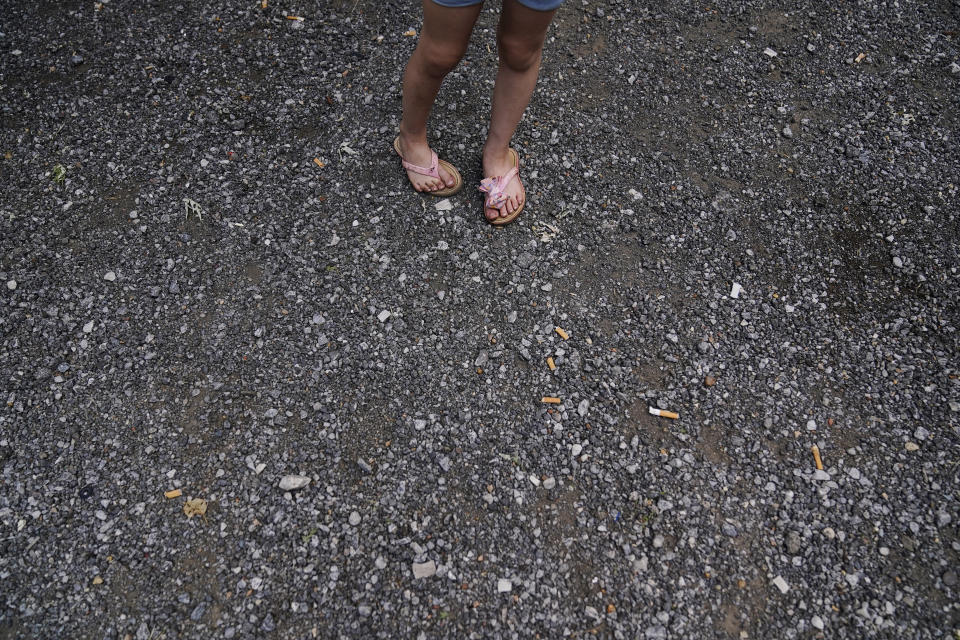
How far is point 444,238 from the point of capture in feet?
9.68

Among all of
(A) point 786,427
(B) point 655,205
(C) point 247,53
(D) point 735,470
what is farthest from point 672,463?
(C) point 247,53

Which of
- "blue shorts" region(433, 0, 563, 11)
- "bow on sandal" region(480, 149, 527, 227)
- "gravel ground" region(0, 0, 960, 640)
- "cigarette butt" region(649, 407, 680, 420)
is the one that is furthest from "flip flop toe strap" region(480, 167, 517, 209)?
"cigarette butt" region(649, 407, 680, 420)

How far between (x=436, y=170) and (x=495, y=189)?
29 centimetres

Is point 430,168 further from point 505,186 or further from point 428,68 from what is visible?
point 428,68

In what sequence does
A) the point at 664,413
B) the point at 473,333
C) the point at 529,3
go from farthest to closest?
1. the point at 473,333
2. the point at 664,413
3. the point at 529,3

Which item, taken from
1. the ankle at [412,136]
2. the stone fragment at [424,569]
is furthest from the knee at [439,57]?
the stone fragment at [424,569]

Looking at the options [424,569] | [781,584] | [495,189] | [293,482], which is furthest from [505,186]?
[781,584]

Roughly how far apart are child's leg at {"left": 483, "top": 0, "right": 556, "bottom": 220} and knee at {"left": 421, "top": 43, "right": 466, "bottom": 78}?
0.18m

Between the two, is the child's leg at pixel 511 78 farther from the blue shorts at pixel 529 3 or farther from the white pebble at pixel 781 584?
the white pebble at pixel 781 584

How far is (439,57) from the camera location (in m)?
2.40

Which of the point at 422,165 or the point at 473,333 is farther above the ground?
the point at 422,165

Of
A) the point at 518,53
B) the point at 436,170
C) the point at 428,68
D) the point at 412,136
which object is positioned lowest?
the point at 436,170

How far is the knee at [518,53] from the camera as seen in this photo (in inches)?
93.1

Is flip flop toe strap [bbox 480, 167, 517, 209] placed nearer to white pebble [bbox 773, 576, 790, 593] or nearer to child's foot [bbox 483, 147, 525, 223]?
child's foot [bbox 483, 147, 525, 223]
